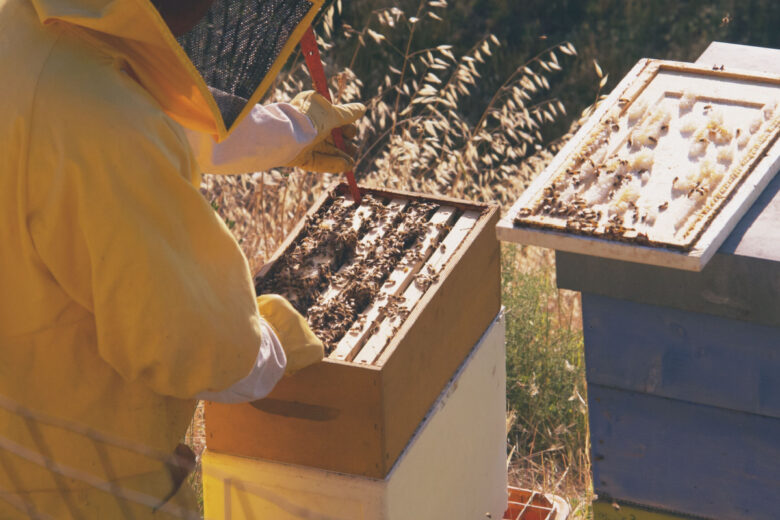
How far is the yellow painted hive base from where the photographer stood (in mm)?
2188

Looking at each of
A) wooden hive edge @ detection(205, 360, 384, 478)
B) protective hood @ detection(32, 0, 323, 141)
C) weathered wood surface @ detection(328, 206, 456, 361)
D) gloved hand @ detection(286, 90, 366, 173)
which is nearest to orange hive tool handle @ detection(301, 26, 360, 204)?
gloved hand @ detection(286, 90, 366, 173)

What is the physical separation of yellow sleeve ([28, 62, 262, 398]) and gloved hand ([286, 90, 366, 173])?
758mm

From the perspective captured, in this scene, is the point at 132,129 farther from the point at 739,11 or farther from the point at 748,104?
the point at 739,11

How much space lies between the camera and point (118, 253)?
1.64 metres

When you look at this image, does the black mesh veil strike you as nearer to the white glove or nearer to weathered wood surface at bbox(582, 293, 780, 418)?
the white glove

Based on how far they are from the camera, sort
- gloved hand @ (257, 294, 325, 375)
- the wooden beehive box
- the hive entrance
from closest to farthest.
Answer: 1. gloved hand @ (257, 294, 325, 375)
2. the wooden beehive box
3. the hive entrance

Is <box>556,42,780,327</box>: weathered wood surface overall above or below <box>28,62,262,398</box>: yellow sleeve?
above

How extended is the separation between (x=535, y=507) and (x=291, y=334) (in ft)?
4.45

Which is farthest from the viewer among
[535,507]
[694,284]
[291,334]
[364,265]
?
[535,507]

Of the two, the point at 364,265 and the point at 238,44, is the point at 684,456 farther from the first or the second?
the point at 238,44

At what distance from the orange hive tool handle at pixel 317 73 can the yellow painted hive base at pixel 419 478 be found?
539mm

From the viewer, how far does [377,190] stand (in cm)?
266

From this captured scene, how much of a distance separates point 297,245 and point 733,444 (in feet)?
3.65

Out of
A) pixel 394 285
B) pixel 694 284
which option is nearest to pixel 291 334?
pixel 394 285
